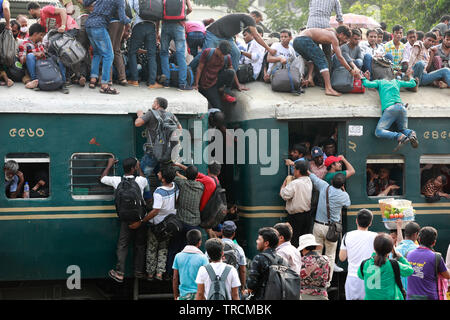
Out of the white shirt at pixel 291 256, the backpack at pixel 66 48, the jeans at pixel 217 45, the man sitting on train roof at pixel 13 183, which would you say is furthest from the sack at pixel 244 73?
the white shirt at pixel 291 256

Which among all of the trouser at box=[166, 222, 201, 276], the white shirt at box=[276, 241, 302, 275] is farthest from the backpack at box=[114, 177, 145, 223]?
the white shirt at box=[276, 241, 302, 275]

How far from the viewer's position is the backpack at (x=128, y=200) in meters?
8.74

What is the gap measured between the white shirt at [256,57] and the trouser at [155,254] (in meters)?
2.90

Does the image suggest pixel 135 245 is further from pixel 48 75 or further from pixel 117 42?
pixel 117 42

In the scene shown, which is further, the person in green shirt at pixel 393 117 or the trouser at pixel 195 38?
the trouser at pixel 195 38

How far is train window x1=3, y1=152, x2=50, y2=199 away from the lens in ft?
29.2

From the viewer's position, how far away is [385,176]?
34.0ft

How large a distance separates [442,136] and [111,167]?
4664mm

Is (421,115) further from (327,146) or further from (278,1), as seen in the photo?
(278,1)

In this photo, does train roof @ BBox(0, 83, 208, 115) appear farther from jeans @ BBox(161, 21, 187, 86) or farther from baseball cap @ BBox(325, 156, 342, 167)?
baseball cap @ BBox(325, 156, 342, 167)

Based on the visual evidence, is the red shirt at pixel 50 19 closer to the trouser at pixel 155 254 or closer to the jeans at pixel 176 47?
the jeans at pixel 176 47

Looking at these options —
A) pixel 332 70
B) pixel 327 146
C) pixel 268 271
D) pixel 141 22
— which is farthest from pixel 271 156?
pixel 268 271

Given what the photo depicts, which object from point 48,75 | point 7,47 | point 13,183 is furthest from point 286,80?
point 13,183

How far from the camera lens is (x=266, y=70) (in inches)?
417
